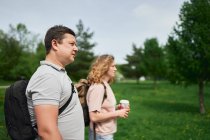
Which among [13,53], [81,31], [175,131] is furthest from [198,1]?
[81,31]

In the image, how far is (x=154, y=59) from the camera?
190ft

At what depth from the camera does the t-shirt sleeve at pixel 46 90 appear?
2.92 metres

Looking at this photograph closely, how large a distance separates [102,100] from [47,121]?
7.02 ft

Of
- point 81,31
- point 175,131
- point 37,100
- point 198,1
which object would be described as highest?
point 81,31

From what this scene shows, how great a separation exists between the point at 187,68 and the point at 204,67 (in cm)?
100

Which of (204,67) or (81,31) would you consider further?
(81,31)

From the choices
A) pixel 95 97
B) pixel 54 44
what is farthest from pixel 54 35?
pixel 95 97

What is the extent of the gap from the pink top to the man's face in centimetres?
163

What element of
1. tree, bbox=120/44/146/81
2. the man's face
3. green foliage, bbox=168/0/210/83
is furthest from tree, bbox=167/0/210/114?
tree, bbox=120/44/146/81

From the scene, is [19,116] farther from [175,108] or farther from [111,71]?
[175,108]

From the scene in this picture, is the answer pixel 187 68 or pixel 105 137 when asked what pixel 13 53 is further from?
pixel 105 137

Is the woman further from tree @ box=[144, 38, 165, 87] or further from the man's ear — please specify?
tree @ box=[144, 38, 165, 87]

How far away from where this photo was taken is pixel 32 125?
312 centimetres

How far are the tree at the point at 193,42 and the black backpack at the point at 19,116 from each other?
61.5ft
